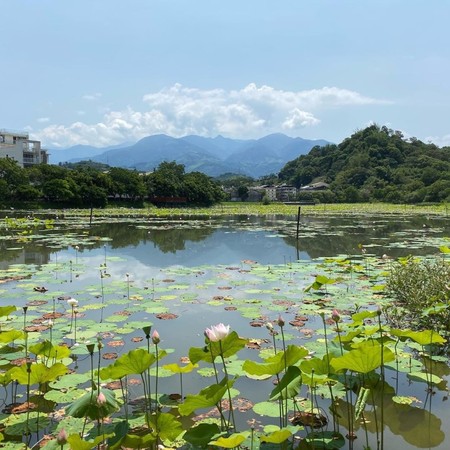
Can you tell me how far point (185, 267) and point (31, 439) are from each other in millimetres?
6754

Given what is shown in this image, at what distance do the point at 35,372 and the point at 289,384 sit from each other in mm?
1536

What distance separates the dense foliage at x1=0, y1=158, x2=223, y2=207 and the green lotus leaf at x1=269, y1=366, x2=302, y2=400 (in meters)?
31.9

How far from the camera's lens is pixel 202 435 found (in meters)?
2.03

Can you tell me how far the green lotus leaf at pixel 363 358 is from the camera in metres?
2.05

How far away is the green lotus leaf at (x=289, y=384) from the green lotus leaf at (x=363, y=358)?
20 cm

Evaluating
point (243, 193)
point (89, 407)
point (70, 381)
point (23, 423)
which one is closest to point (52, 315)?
point (70, 381)

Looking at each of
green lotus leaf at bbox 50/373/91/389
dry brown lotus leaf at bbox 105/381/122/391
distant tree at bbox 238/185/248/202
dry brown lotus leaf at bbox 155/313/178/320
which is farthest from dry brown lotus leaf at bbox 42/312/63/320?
distant tree at bbox 238/185/248/202

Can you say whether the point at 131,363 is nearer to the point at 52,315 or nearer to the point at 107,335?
the point at 107,335

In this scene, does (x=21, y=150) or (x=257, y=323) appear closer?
(x=257, y=323)

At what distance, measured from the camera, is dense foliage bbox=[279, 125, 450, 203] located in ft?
206

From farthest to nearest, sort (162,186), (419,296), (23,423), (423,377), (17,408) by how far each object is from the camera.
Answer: (162,186) → (419,296) → (423,377) → (17,408) → (23,423)

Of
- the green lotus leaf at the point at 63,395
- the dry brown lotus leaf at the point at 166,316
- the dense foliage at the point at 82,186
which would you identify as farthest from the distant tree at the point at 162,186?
the green lotus leaf at the point at 63,395

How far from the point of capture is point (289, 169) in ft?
370

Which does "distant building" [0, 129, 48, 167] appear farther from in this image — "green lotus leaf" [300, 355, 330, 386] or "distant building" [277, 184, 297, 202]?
"green lotus leaf" [300, 355, 330, 386]
